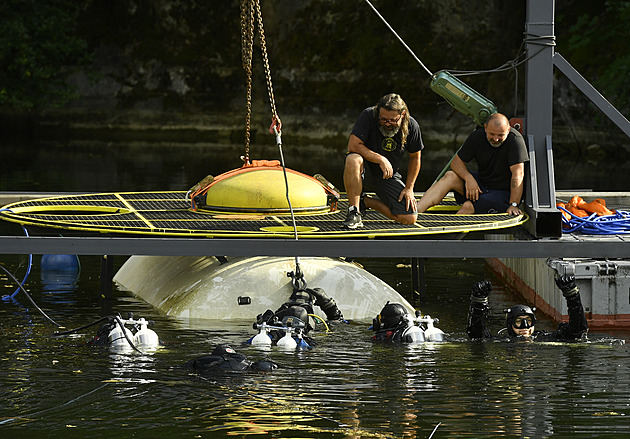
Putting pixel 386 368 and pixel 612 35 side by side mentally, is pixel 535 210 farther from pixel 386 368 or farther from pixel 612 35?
pixel 612 35

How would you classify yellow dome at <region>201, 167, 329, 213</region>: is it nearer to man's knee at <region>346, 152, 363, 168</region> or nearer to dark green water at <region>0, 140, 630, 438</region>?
man's knee at <region>346, 152, 363, 168</region>

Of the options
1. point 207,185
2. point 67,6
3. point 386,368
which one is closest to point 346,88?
point 67,6

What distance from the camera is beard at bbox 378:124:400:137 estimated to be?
39.3 feet

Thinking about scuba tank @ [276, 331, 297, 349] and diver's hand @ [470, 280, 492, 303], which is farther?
Result: scuba tank @ [276, 331, 297, 349]

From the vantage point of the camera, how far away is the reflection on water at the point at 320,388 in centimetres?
837

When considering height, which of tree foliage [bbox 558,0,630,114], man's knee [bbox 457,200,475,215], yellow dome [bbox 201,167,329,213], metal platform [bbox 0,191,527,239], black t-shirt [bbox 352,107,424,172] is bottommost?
metal platform [bbox 0,191,527,239]

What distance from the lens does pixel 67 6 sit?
1764 inches

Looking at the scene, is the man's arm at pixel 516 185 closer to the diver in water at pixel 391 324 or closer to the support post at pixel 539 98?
the support post at pixel 539 98

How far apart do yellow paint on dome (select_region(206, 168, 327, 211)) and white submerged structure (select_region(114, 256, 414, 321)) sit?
67cm

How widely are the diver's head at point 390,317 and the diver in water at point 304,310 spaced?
0.68 meters

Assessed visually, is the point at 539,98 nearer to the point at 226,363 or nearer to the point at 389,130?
the point at 389,130

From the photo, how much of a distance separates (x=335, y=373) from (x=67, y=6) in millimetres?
37562

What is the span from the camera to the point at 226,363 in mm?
9680

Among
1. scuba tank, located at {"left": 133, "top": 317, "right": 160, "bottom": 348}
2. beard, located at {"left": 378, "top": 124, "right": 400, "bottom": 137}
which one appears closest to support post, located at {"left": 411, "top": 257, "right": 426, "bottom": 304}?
beard, located at {"left": 378, "top": 124, "right": 400, "bottom": 137}
